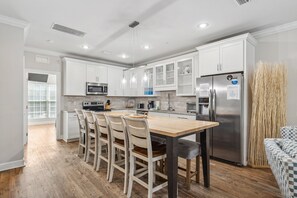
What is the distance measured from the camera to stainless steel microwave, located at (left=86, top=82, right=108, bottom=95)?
16.3 ft

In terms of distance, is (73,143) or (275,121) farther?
(73,143)

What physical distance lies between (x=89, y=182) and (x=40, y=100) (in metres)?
6.89

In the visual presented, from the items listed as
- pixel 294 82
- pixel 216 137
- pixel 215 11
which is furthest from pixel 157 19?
pixel 294 82

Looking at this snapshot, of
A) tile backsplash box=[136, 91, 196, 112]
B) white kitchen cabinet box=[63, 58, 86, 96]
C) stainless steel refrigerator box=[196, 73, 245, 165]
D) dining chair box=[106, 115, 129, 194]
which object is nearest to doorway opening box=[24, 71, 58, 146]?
white kitchen cabinet box=[63, 58, 86, 96]

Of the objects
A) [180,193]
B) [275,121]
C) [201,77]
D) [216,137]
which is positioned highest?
[201,77]

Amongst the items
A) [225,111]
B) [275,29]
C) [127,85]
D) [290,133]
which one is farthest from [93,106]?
[275,29]

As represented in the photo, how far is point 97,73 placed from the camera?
5164 millimetres

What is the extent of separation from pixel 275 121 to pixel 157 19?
2.69 metres

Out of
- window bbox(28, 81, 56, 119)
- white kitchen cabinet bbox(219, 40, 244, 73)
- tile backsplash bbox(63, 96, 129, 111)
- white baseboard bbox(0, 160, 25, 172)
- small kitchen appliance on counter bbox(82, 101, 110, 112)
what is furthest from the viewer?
window bbox(28, 81, 56, 119)

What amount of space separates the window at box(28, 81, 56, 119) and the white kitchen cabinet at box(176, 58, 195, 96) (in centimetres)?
658

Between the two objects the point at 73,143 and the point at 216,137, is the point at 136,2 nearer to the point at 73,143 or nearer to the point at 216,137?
the point at 216,137

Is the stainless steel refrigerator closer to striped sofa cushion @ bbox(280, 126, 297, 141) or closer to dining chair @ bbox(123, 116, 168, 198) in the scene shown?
striped sofa cushion @ bbox(280, 126, 297, 141)

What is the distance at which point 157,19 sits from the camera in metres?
2.73

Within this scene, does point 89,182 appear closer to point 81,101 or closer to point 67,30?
point 67,30
